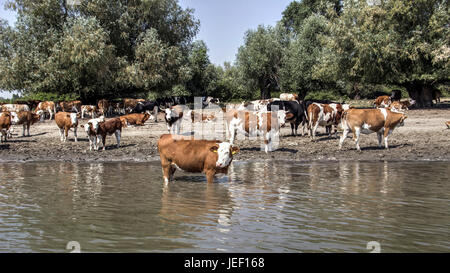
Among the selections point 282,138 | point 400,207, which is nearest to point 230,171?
point 400,207

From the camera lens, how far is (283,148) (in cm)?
1820

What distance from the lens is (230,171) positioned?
13828mm

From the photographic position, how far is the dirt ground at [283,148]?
659 inches

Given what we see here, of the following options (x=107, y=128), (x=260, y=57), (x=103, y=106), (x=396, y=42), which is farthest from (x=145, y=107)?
(x=260, y=57)

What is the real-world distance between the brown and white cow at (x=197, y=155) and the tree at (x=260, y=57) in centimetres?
4114

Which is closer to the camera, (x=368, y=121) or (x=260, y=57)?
(x=368, y=121)

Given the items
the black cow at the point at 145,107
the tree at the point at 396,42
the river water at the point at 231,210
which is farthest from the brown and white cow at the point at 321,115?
the black cow at the point at 145,107

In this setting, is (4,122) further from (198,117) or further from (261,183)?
(261,183)

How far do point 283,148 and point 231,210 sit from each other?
31.5ft

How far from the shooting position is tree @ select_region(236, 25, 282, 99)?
5172 cm

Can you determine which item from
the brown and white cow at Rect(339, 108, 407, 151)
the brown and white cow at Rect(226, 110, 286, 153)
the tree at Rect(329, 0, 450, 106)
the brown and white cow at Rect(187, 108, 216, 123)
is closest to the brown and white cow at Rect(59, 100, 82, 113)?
the brown and white cow at Rect(187, 108, 216, 123)

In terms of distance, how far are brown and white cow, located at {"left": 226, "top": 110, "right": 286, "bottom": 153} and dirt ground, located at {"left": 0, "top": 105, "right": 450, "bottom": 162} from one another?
26.1 inches

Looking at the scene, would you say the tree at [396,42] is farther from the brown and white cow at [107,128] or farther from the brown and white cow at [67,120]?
the brown and white cow at [67,120]
